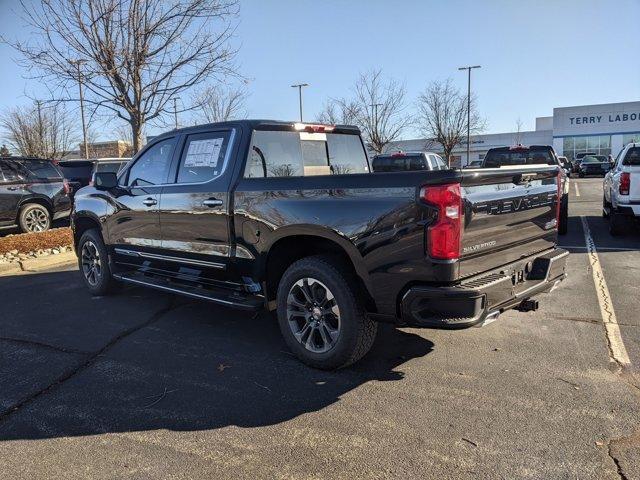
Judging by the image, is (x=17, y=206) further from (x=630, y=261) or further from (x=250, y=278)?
(x=630, y=261)

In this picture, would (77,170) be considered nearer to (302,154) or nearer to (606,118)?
(302,154)

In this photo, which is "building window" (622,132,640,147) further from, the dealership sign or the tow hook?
the tow hook

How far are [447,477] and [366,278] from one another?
138 centimetres

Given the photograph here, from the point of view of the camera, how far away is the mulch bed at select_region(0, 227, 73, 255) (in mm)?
9457

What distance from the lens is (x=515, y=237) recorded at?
12.8ft

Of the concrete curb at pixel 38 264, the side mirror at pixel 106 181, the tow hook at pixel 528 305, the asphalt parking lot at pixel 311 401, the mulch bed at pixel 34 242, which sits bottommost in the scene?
the asphalt parking lot at pixel 311 401

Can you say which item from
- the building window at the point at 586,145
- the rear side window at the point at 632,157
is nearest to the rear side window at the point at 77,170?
the rear side window at the point at 632,157

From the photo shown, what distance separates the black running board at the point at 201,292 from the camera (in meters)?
4.35

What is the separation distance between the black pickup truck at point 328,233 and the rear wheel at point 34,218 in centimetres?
707

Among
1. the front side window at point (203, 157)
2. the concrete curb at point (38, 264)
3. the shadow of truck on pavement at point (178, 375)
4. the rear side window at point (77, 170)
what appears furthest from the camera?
the rear side window at point (77, 170)

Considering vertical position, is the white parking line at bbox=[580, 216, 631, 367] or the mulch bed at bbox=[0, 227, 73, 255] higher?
the mulch bed at bbox=[0, 227, 73, 255]

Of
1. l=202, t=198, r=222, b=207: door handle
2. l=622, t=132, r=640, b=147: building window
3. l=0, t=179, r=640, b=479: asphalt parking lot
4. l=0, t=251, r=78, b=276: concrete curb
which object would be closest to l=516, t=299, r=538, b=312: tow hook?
l=0, t=179, r=640, b=479: asphalt parking lot

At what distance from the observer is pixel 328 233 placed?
3.72 m

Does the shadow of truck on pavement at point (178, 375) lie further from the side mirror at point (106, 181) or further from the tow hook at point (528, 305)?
the side mirror at point (106, 181)
